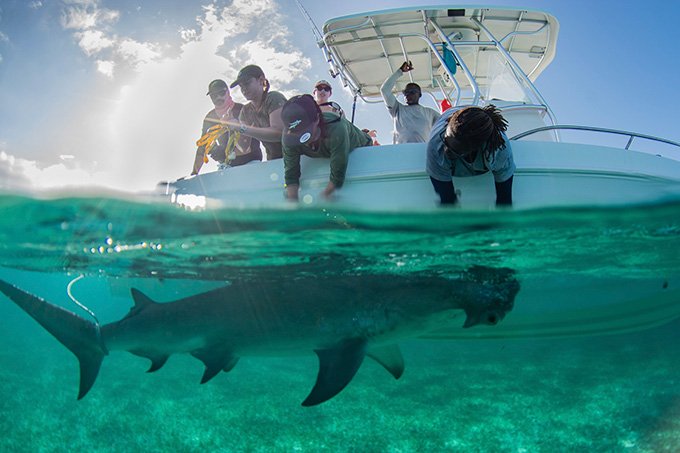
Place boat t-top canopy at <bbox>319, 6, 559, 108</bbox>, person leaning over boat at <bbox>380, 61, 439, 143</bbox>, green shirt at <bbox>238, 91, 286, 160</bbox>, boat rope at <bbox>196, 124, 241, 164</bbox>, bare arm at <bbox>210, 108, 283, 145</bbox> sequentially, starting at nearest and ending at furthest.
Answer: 1. bare arm at <bbox>210, 108, 283, 145</bbox>
2. boat rope at <bbox>196, 124, 241, 164</bbox>
3. green shirt at <bbox>238, 91, 286, 160</bbox>
4. person leaning over boat at <bbox>380, 61, 439, 143</bbox>
5. boat t-top canopy at <bbox>319, 6, 559, 108</bbox>

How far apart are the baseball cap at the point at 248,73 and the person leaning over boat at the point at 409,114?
1.78 m

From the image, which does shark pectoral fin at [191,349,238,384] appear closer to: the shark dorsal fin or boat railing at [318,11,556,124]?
the shark dorsal fin

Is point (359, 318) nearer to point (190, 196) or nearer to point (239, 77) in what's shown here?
point (190, 196)

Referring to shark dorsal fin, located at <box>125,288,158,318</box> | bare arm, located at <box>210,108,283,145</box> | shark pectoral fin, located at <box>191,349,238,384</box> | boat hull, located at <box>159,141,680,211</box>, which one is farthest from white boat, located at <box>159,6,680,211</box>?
shark pectoral fin, located at <box>191,349,238,384</box>

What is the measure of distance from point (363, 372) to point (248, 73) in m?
8.42

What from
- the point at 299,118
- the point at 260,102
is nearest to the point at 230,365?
the point at 299,118

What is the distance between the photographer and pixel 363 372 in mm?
10680

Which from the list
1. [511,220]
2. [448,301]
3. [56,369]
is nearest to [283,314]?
[448,301]

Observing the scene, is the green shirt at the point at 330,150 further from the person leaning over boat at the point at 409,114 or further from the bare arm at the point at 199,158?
the bare arm at the point at 199,158

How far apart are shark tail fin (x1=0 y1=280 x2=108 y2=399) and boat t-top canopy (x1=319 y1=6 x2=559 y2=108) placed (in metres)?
5.47

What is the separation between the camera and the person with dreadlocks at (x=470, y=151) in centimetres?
337

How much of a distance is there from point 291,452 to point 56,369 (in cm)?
1206

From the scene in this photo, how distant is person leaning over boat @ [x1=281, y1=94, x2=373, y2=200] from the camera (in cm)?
395

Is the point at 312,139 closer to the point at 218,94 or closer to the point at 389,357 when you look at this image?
the point at 389,357
